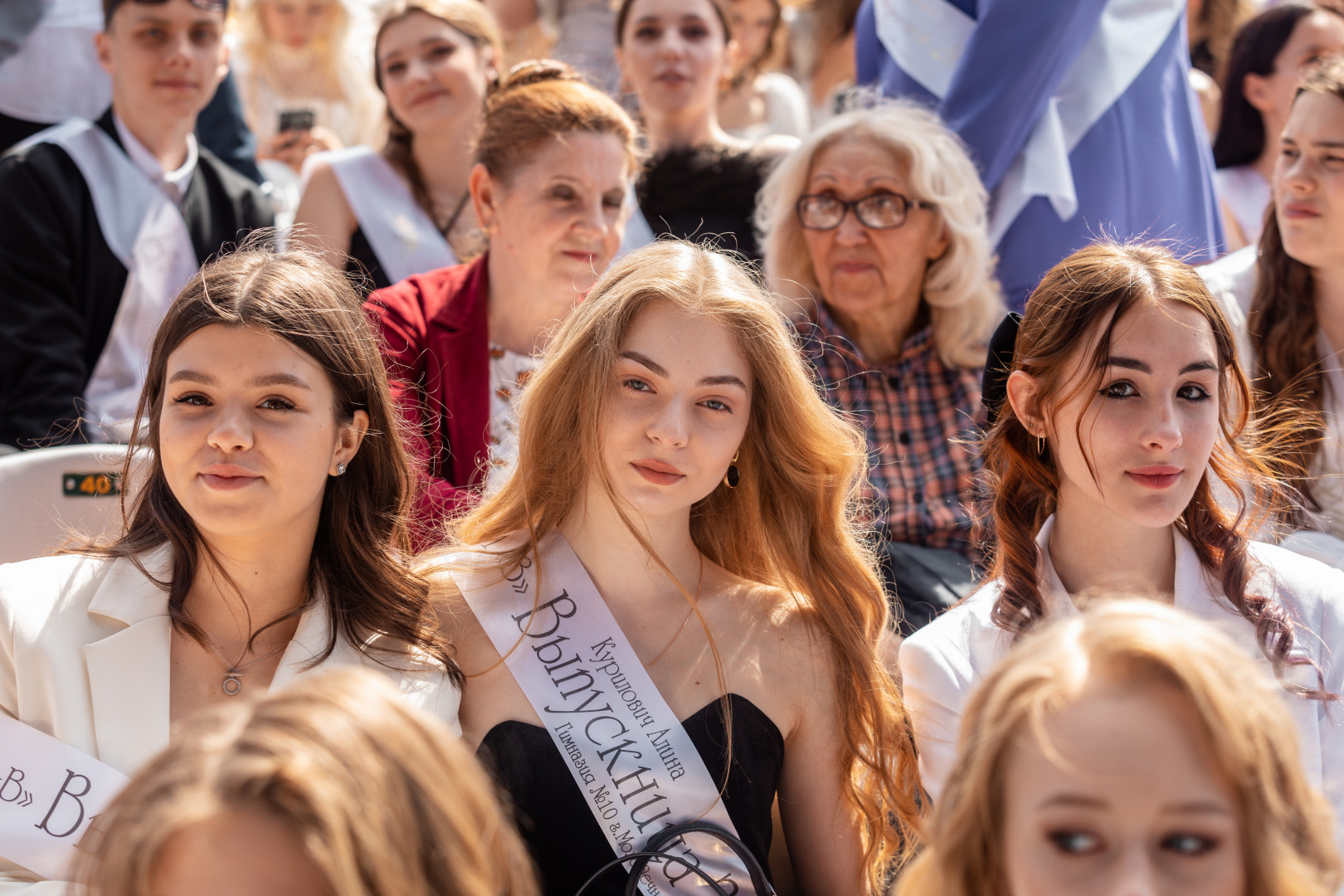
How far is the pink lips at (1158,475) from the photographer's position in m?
2.17

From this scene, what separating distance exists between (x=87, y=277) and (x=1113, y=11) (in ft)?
9.49

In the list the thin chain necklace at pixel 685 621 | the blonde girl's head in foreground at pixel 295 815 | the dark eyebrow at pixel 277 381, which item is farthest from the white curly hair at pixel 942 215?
the blonde girl's head in foreground at pixel 295 815

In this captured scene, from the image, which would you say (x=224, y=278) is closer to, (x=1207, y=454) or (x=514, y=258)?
(x=514, y=258)

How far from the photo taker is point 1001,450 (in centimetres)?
240

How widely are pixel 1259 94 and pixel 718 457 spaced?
3.05 meters

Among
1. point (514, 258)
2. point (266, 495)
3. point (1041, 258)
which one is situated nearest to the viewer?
point (266, 495)

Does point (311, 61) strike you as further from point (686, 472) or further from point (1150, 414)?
point (1150, 414)

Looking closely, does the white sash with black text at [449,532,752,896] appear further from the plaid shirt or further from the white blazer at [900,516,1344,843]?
the plaid shirt

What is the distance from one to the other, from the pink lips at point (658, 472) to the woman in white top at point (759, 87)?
9.96ft

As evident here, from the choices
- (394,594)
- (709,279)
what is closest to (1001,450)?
(709,279)

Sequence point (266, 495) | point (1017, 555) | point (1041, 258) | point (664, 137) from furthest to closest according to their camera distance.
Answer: point (664, 137) < point (1041, 258) < point (1017, 555) < point (266, 495)

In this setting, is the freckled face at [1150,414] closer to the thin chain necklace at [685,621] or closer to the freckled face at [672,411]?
the freckled face at [672,411]

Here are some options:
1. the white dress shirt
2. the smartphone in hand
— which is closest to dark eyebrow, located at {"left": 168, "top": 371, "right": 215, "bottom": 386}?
the white dress shirt

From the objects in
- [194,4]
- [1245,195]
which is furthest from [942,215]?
[194,4]
